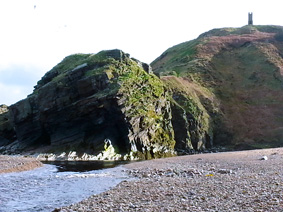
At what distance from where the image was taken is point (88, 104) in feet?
173

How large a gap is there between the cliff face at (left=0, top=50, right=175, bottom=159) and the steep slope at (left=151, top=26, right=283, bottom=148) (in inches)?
630

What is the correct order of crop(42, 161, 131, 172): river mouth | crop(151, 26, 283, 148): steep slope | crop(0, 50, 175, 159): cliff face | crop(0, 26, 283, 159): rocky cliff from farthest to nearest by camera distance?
crop(151, 26, 283, 148): steep slope < crop(0, 26, 283, 159): rocky cliff < crop(0, 50, 175, 159): cliff face < crop(42, 161, 131, 172): river mouth

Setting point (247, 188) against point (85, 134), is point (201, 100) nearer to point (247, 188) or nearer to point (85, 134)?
point (85, 134)

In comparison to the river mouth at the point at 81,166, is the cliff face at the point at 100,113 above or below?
above

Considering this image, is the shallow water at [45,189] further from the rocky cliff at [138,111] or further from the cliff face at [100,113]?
the cliff face at [100,113]

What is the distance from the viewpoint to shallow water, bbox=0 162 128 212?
17391 mm

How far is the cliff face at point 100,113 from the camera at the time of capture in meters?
51.5

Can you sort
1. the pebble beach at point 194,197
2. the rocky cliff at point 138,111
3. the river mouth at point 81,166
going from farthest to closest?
the rocky cliff at point 138,111 < the river mouth at point 81,166 < the pebble beach at point 194,197

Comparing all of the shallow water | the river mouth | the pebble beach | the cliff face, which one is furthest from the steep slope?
Result: the pebble beach

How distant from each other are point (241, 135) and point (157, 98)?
22.7 m

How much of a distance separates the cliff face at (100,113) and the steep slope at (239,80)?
16.0 m

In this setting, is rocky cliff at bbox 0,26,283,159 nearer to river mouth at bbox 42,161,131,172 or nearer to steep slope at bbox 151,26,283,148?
steep slope at bbox 151,26,283,148

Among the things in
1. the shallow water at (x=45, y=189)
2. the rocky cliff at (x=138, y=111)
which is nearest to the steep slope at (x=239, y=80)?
the rocky cliff at (x=138, y=111)

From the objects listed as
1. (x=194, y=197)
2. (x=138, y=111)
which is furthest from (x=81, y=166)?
(x=194, y=197)
